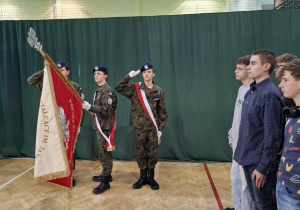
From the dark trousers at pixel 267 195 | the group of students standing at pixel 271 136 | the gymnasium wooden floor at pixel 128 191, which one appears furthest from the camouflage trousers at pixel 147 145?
the dark trousers at pixel 267 195

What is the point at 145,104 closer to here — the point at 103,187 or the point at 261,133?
the point at 103,187

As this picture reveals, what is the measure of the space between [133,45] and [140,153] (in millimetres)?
1971

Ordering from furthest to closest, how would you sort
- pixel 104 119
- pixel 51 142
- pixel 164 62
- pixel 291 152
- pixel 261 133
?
pixel 164 62 → pixel 104 119 → pixel 51 142 → pixel 261 133 → pixel 291 152

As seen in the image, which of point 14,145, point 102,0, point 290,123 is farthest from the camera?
point 102,0

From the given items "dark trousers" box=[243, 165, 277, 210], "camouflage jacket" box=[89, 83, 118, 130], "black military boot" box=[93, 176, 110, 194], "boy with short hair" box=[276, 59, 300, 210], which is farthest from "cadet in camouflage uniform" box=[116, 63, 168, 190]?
"boy with short hair" box=[276, 59, 300, 210]

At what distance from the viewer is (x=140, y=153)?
2994 mm

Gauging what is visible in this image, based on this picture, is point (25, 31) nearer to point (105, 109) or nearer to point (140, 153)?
point (105, 109)

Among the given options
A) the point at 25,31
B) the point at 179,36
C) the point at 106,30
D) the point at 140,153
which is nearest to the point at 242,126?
the point at 140,153

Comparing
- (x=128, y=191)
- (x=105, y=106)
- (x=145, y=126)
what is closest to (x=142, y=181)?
(x=128, y=191)

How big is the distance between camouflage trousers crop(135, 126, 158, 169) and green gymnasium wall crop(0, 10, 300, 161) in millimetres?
1092

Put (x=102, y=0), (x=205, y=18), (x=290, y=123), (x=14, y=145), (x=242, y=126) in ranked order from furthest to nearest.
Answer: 1. (x=102, y=0)
2. (x=14, y=145)
3. (x=205, y=18)
4. (x=242, y=126)
5. (x=290, y=123)

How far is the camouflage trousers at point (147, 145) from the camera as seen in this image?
2.97m

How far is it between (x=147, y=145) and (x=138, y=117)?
0.38 metres

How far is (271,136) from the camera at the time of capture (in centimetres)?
142
